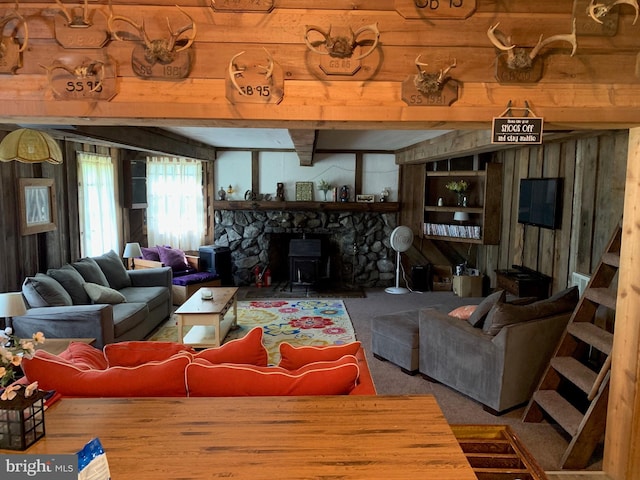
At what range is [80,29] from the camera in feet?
7.05

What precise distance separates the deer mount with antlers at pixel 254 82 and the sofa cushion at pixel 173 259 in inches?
182

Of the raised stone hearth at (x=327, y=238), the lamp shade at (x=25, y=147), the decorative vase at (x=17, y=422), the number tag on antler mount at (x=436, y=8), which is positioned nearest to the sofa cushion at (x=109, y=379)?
the decorative vase at (x=17, y=422)

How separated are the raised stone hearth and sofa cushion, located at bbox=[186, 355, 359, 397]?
18.1ft

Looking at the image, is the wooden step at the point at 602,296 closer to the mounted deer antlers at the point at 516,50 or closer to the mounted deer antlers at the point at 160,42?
the mounted deer antlers at the point at 516,50

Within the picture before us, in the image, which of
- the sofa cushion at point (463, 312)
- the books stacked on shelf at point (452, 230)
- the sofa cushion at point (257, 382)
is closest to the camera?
the sofa cushion at point (257, 382)

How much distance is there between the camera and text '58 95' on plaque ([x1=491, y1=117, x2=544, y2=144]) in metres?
2.18

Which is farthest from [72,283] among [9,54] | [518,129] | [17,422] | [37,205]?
[518,129]

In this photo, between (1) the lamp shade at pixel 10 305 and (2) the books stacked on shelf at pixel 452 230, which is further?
(2) the books stacked on shelf at pixel 452 230

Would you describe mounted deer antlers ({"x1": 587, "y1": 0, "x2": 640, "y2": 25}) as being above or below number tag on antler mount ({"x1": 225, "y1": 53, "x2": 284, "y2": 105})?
above

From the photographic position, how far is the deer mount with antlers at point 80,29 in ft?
6.99

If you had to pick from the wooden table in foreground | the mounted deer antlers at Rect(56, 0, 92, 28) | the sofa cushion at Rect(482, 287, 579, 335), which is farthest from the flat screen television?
the mounted deer antlers at Rect(56, 0, 92, 28)

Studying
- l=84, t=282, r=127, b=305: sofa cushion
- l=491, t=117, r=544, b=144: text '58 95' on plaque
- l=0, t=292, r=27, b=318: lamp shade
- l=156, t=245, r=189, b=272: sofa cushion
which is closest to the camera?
l=491, t=117, r=544, b=144: text '58 95' on plaque

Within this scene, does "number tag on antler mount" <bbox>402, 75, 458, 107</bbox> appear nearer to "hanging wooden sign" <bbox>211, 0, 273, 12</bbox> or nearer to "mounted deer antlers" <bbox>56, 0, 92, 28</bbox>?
"hanging wooden sign" <bbox>211, 0, 273, 12</bbox>

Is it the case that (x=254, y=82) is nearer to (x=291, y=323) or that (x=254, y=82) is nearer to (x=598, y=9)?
(x=598, y=9)
